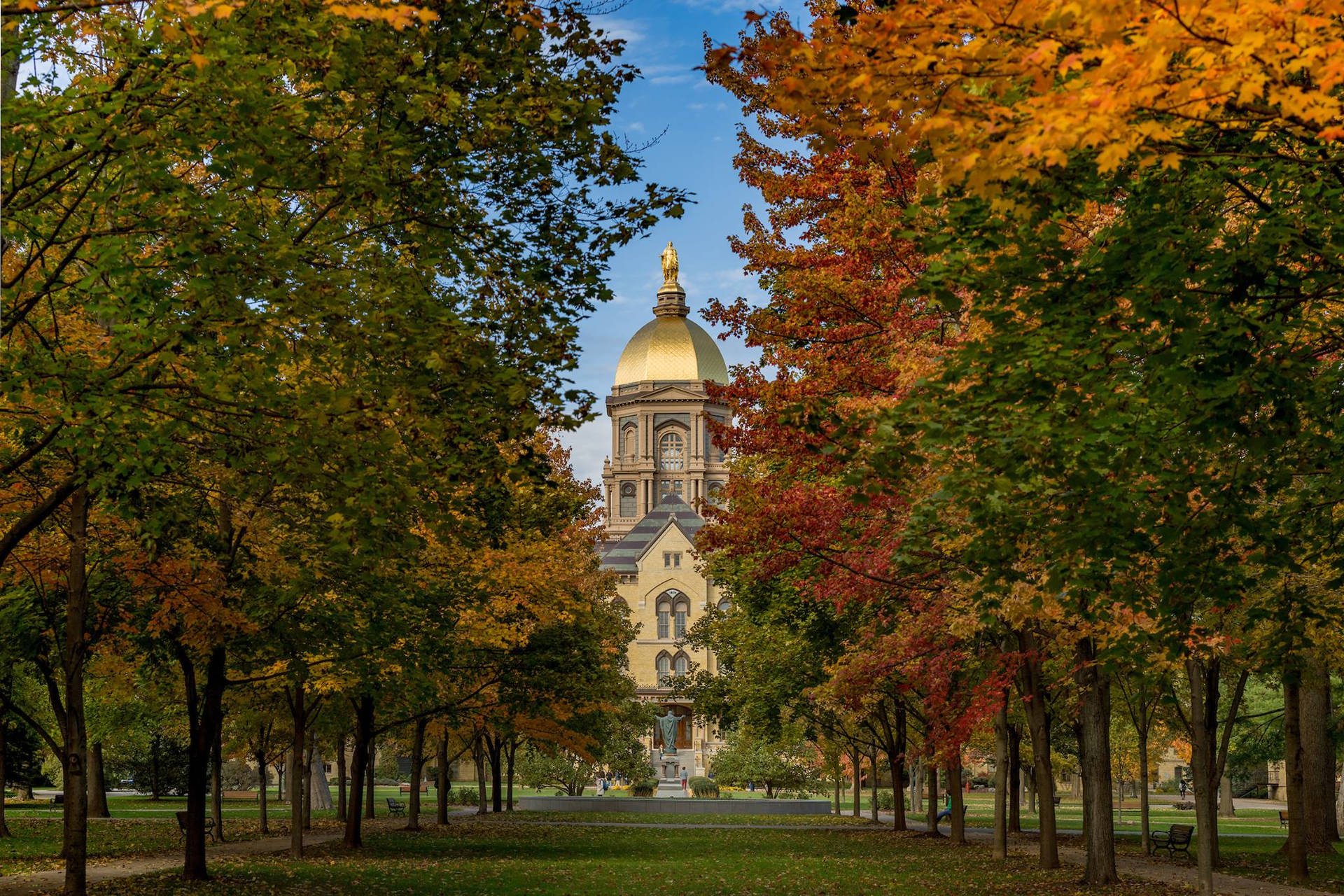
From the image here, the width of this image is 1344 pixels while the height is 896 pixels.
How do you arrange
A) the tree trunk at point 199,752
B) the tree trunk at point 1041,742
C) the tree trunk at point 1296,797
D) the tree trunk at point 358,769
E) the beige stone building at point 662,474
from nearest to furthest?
the tree trunk at point 199,752, the tree trunk at point 1041,742, the tree trunk at point 1296,797, the tree trunk at point 358,769, the beige stone building at point 662,474

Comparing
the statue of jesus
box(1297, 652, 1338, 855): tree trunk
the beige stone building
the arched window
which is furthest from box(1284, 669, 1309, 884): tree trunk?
the arched window

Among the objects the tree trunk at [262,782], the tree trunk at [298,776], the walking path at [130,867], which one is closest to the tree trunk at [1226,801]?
the tree trunk at [262,782]

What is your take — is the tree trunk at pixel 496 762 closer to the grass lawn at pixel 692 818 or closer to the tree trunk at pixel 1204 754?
the grass lawn at pixel 692 818

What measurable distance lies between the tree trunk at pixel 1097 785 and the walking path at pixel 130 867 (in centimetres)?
1489

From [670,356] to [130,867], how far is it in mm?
135240

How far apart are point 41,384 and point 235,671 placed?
57.3 ft

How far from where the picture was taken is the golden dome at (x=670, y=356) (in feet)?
515

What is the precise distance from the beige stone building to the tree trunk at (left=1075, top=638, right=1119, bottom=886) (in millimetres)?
97113

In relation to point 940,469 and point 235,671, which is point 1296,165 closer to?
point 940,469

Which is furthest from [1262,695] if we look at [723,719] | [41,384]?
[41,384]

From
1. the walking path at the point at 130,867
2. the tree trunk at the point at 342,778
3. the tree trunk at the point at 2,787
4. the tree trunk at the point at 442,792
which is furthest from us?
the tree trunk at the point at 442,792

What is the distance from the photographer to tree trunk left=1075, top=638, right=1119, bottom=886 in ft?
Result: 69.6

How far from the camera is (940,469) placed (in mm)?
16984

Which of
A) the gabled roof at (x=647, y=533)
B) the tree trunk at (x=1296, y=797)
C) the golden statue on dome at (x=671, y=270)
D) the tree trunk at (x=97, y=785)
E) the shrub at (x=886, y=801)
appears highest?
the golden statue on dome at (x=671, y=270)
